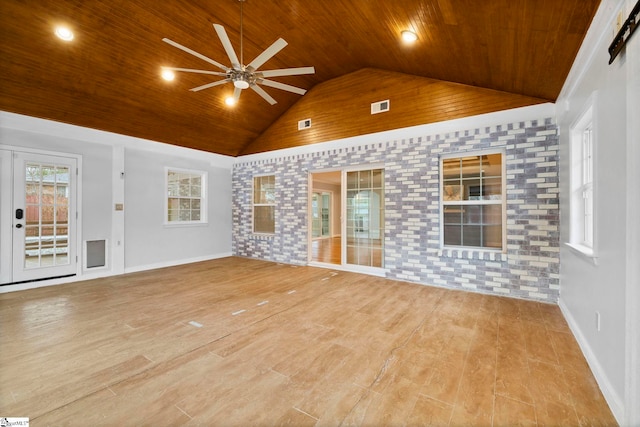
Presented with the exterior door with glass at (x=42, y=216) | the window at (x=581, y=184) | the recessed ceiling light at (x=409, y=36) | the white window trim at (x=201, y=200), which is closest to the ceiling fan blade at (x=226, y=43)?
the recessed ceiling light at (x=409, y=36)

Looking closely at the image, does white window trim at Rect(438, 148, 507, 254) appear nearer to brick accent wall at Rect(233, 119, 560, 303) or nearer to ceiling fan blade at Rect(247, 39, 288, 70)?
brick accent wall at Rect(233, 119, 560, 303)

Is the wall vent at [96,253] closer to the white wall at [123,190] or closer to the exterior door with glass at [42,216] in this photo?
the white wall at [123,190]

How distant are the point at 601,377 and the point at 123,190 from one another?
702 centimetres

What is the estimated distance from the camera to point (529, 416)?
1.64m

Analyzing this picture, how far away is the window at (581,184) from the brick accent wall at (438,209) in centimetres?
67

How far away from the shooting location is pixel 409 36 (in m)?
3.36

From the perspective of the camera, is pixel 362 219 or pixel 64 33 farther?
pixel 362 219

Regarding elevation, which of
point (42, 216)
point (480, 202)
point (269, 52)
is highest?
point (269, 52)

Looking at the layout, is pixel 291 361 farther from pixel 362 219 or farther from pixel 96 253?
pixel 96 253

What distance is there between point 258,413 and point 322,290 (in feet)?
8.48

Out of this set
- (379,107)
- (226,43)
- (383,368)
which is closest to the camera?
(383,368)

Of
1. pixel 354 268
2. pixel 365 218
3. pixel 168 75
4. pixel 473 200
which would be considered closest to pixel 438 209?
pixel 473 200

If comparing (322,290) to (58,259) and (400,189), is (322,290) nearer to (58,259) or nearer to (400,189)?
(400,189)

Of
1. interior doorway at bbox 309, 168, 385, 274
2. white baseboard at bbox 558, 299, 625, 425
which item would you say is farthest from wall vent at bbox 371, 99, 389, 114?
white baseboard at bbox 558, 299, 625, 425
